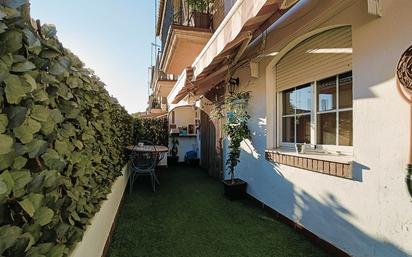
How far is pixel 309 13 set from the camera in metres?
3.83

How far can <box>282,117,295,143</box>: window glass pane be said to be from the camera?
4.97 m

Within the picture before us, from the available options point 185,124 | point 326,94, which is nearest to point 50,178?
point 326,94

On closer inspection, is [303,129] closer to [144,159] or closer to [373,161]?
[373,161]

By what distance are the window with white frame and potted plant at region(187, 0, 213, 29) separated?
12.3 feet

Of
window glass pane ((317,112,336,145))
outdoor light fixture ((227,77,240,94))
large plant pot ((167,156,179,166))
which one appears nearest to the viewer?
window glass pane ((317,112,336,145))

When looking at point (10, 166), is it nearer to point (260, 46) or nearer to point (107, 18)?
point (260, 46)

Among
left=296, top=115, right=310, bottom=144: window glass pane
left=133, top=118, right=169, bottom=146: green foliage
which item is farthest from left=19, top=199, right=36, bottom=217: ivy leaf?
left=133, top=118, right=169, bottom=146: green foliage

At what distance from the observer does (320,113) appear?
13.9 ft

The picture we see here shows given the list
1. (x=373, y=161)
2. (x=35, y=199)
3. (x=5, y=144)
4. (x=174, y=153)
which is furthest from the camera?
(x=174, y=153)

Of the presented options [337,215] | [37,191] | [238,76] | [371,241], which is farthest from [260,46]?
[37,191]

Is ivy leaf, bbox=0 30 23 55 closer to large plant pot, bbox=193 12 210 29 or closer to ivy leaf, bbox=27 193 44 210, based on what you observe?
ivy leaf, bbox=27 193 44 210

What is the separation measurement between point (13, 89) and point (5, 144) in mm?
255

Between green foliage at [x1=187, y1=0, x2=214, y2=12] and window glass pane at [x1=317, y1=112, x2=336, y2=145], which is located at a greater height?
green foliage at [x1=187, y1=0, x2=214, y2=12]

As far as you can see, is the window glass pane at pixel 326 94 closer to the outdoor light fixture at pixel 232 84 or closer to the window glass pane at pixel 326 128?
the window glass pane at pixel 326 128
